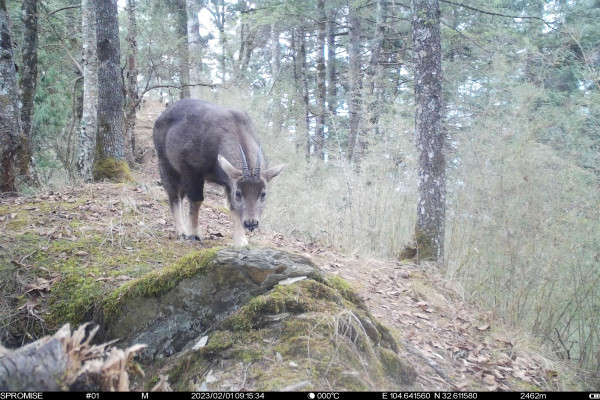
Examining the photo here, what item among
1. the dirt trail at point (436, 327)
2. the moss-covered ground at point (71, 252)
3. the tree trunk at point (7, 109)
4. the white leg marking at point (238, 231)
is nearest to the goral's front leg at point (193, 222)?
the moss-covered ground at point (71, 252)

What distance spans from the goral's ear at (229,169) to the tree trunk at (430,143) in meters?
2.85

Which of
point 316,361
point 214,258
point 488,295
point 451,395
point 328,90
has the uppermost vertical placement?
point 328,90

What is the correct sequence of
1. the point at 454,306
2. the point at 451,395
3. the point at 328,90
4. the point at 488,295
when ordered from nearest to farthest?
1. the point at 451,395
2. the point at 454,306
3. the point at 488,295
4. the point at 328,90

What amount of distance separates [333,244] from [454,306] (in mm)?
2398

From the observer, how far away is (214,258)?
11.4ft

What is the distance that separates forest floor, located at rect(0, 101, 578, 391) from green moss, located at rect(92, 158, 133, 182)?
0.94 m

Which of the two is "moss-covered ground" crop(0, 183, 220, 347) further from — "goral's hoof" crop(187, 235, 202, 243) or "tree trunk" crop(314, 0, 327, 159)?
"tree trunk" crop(314, 0, 327, 159)

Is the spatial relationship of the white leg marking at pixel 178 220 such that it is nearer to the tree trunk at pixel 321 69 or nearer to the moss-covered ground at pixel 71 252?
the moss-covered ground at pixel 71 252

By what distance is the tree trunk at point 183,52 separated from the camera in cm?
1406

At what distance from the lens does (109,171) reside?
27.2ft

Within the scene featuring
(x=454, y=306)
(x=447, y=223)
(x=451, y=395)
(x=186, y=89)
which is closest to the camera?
(x=451, y=395)

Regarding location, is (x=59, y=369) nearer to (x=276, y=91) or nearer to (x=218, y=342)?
(x=218, y=342)

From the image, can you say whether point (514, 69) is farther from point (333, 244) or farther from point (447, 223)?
point (333, 244)

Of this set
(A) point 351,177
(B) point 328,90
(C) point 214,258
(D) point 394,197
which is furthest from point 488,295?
(B) point 328,90
